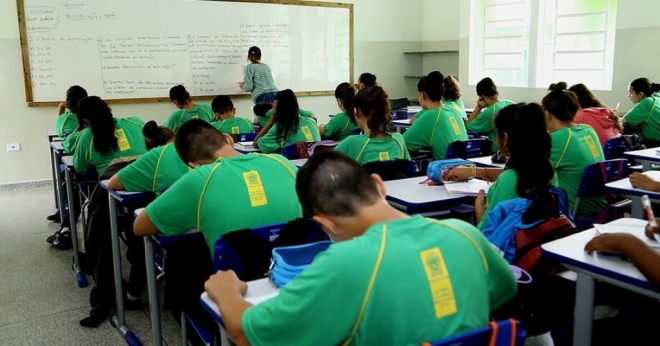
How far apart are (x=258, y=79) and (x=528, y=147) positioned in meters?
5.87

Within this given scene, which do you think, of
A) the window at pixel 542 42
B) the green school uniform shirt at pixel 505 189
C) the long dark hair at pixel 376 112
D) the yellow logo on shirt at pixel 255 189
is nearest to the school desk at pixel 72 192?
the long dark hair at pixel 376 112

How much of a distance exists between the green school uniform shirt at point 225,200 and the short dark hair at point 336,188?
0.79 m

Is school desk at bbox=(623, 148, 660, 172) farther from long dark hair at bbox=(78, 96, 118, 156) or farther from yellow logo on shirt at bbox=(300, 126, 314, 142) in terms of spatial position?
long dark hair at bbox=(78, 96, 118, 156)

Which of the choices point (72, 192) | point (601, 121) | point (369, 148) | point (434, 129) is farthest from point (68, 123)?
point (601, 121)

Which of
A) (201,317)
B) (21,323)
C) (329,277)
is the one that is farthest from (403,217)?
(21,323)

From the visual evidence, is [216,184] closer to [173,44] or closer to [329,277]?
[329,277]

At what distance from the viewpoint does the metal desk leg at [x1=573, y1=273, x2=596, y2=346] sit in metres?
1.78

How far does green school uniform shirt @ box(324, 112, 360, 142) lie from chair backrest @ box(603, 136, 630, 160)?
222 centimetres

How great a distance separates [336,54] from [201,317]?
749 cm

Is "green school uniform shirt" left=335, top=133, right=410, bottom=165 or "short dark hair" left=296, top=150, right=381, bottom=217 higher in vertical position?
"short dark hair" left=296, top=150, right=381, bottom=217

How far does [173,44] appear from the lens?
7652 mm

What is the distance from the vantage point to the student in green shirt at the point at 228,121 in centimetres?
580

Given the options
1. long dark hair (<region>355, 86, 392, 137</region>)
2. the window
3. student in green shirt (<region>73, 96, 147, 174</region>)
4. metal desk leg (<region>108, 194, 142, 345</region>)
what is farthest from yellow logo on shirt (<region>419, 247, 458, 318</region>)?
the window

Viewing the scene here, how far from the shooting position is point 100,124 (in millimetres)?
3863
